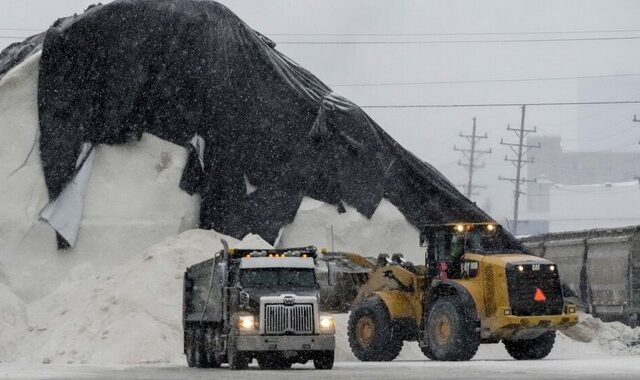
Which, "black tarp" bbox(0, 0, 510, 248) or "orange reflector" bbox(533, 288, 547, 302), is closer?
"orange reflector" bbox(533, 288, 547, 302)

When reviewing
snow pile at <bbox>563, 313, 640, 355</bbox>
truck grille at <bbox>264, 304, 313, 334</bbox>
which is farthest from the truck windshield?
snow pile at <bbox>563, 313, 640, 355</bbox>

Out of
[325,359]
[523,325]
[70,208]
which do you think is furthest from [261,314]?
[70,208]

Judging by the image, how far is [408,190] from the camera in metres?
40.7

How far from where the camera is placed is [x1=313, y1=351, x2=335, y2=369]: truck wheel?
24.3 metres

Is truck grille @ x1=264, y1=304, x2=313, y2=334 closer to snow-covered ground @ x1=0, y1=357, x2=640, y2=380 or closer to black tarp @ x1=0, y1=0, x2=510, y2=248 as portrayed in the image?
snow-covered ground @ x1=0, y1=357, x2=640, y2=380

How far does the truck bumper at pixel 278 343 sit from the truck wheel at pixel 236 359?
0.88 feet

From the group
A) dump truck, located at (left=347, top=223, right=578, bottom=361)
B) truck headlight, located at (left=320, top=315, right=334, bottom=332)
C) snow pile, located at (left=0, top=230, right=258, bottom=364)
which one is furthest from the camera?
snow pile, located at (left=0, top=230, right=258, bottom=364)

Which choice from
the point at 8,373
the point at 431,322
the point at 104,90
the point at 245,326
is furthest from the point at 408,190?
the point at 8,373

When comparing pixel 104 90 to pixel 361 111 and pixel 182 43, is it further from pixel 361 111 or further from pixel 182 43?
pixel 361 111

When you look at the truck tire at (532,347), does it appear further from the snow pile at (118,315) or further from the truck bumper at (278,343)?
the snow pile at (118,315)

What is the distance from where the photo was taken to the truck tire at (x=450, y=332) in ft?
84.7

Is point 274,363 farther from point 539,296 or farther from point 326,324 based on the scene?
point 539,296

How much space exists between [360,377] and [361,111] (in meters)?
21.6

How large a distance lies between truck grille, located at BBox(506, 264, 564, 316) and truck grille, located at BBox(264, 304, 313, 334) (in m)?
4.70
